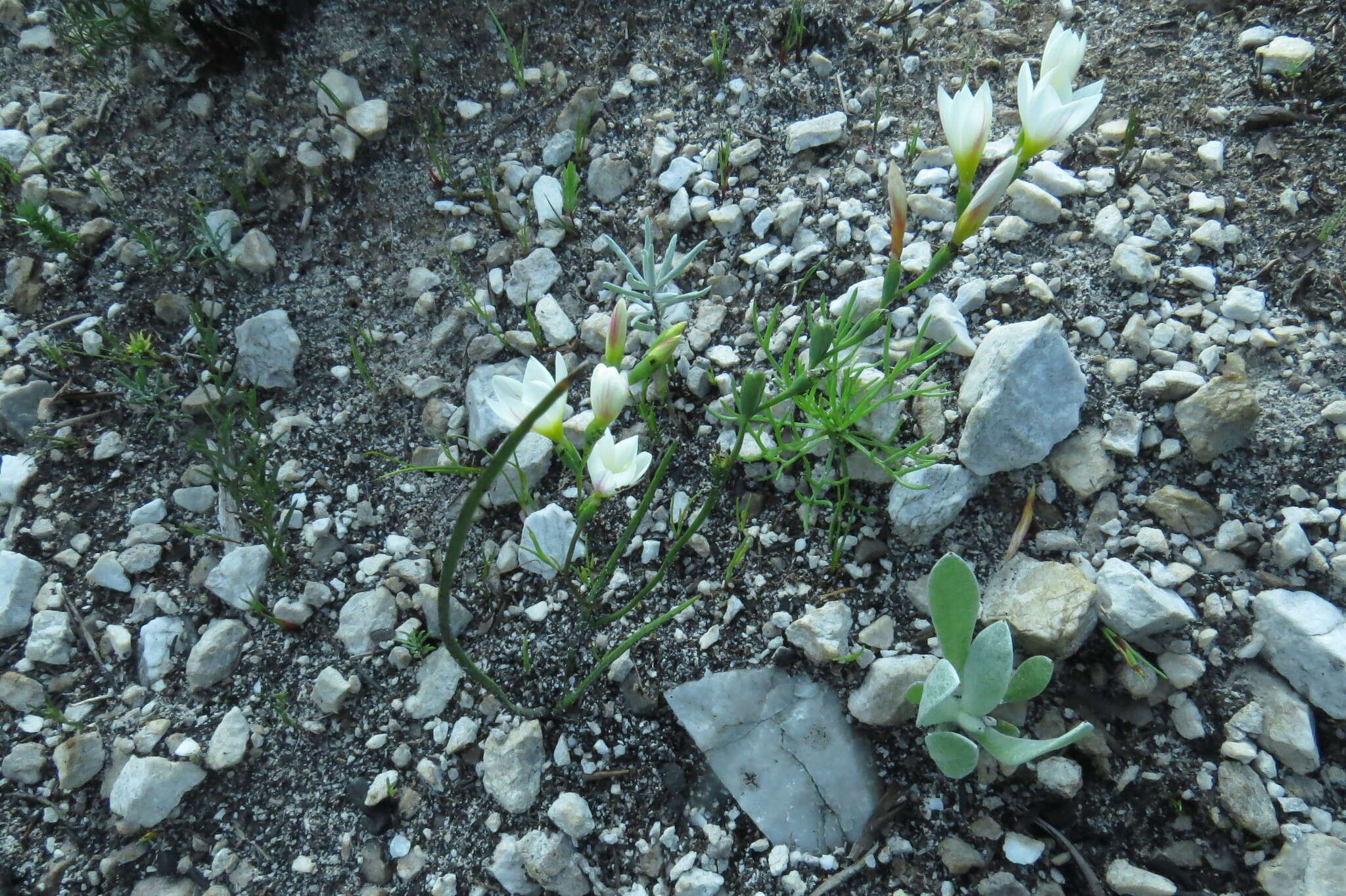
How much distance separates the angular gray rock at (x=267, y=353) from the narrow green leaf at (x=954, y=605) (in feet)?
5.62

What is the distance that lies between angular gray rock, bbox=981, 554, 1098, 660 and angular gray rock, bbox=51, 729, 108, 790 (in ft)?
6.29

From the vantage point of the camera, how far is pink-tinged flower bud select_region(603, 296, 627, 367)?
1608mm

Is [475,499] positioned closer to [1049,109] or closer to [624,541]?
[624,541]

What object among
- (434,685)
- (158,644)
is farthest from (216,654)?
(434,685)

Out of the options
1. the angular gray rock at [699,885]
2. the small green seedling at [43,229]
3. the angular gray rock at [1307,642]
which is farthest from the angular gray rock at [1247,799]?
the small green seedling at [43,229]

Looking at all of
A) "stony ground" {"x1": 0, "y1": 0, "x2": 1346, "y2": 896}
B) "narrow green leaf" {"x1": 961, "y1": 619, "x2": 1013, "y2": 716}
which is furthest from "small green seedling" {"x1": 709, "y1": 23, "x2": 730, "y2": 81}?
"narrow green leaf" {"x1": 961, "y1": 619, "x2": 1013, "y2": 716}

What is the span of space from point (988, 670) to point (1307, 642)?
65 cm

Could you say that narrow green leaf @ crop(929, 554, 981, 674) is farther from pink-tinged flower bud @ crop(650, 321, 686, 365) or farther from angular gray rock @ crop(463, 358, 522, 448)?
angular gray rock @ crop(463, 358, 522, 448)

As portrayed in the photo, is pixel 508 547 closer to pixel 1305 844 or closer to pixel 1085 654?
pixel 1085 654

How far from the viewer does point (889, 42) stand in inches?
104

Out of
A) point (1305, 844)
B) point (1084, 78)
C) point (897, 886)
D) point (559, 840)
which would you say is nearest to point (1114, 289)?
point (1084, 78)

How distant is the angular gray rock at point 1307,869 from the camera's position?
1.53 m

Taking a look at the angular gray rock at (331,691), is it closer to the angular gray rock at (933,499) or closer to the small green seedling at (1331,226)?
the angular gray rock at (933,499)

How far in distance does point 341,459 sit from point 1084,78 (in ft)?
7.50
